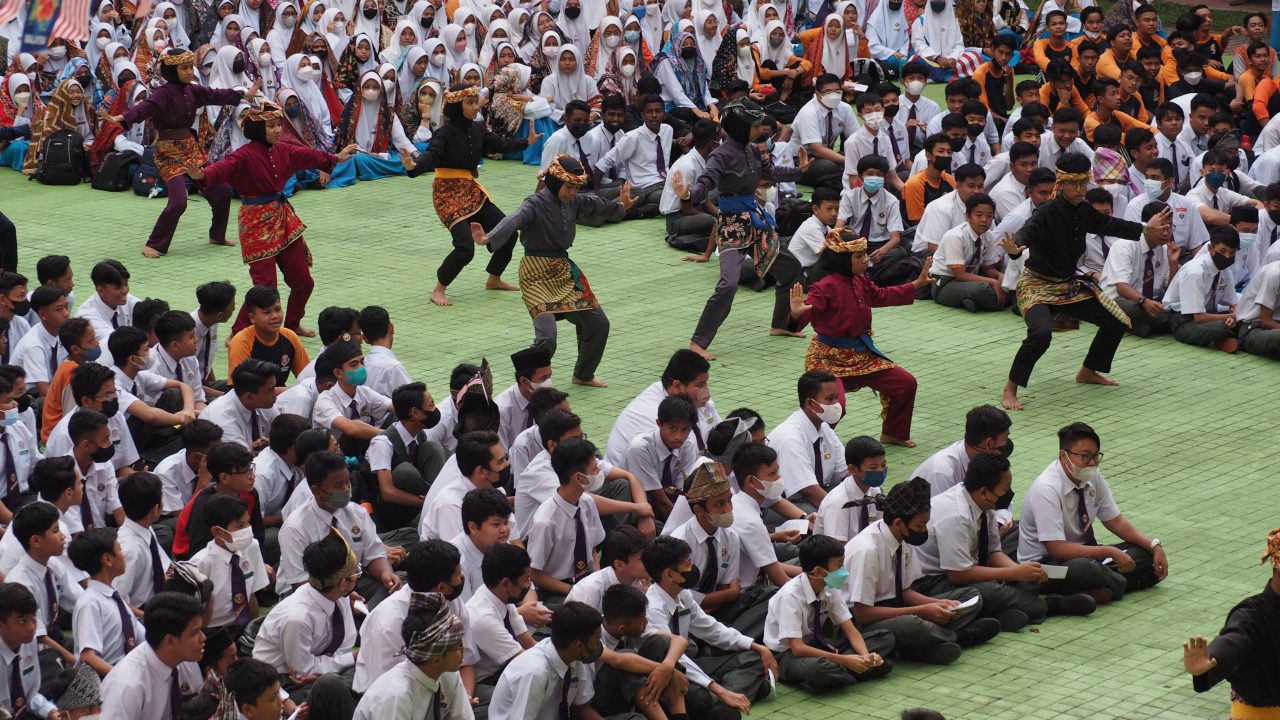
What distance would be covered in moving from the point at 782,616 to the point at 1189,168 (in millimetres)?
8163

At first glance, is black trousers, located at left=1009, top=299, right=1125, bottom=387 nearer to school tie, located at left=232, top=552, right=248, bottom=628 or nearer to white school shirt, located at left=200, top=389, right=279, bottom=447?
white school shirt, located at left=200, top=389, right=279, bottom=447

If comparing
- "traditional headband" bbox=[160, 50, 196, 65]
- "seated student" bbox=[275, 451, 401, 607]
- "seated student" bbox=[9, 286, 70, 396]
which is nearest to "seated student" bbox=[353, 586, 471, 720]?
"seated student" bbox=[275, 451, 401, 607]

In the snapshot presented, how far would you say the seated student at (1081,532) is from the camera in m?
7.78

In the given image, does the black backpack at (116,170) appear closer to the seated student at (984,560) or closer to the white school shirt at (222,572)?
the white school shirt at (222,572)

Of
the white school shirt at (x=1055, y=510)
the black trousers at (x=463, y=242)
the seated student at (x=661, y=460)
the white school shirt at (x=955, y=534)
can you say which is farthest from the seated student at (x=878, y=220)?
the white school shirt at (x=955, y=534)

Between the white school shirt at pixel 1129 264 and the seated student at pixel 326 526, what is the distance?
606cm

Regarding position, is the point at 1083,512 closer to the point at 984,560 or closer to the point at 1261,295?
the point at 984,560

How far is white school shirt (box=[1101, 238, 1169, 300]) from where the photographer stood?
38.3ft

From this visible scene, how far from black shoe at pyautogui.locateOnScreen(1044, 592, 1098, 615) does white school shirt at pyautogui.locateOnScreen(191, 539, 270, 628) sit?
334cm

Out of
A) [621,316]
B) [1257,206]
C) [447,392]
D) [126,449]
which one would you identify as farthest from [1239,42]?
[126,449]

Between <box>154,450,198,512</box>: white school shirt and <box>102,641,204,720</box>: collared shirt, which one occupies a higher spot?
<box>102,641,204,720</box>: collared shirt

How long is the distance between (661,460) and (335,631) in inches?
83.9

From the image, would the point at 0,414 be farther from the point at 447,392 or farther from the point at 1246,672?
the point at 1246,672

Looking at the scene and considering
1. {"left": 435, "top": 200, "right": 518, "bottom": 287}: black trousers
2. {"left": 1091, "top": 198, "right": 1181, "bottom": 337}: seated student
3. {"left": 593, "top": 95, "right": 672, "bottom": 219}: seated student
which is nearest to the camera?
{"left": 1091, "top": 198, "right": 1181, "bottom": 337}: seated student
